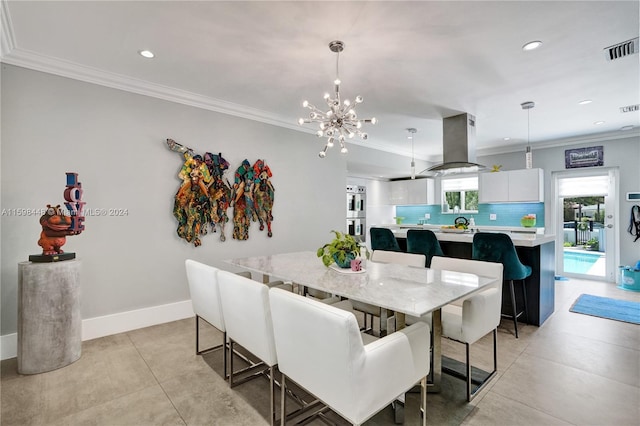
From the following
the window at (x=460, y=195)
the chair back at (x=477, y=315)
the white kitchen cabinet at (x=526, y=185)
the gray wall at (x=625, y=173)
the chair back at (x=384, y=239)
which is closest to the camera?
the chair back at (x=477, y=315)

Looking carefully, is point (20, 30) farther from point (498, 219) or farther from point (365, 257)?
point (498, 219)

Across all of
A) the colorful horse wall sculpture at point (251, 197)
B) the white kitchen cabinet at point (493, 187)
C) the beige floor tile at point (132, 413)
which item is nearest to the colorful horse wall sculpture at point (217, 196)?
the colorful horse wall sculpture at point (251, 197)

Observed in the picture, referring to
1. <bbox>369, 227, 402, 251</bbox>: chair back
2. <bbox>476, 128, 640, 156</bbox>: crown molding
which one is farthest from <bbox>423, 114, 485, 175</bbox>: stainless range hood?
<bbox>476, 128, 640, 156</bbox>: crown molding

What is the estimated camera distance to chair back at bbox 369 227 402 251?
4.00 m

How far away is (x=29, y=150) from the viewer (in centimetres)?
274

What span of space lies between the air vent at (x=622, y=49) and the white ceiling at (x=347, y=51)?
0.06 m

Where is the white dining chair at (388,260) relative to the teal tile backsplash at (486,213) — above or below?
below

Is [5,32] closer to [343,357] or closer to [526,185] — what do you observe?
[343,357]

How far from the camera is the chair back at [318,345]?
1258 mm

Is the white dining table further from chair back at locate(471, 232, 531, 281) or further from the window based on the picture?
the window

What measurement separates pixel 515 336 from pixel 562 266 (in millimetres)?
4038

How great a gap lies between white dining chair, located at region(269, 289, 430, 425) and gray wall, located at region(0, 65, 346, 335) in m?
2.41

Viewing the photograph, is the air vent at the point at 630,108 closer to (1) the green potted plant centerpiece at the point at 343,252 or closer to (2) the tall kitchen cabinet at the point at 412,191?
(2) the tall kitchen cabinet at the point at 412,191

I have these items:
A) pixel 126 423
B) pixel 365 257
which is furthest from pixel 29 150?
pixel 365 257
